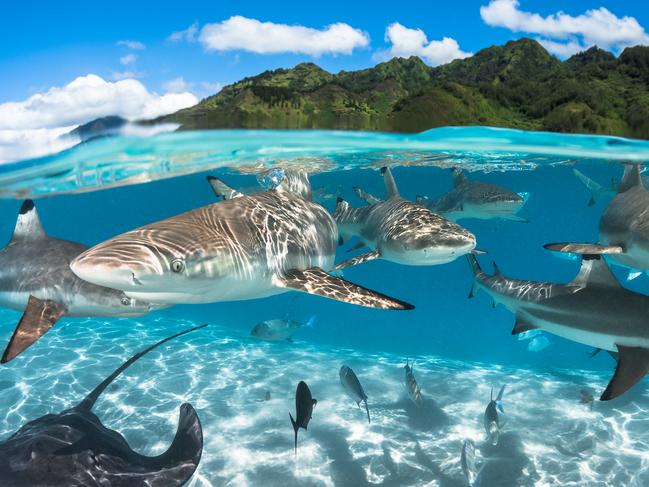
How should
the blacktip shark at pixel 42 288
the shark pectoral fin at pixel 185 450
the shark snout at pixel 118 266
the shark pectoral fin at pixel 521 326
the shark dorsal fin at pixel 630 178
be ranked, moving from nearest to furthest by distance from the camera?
the shark snout at pixel 118 266 < the shark pectoral fin at pixel 185 450 < the blacktip shark at pixel 42 288 < the shark pectoral fin at pixel 521 326 < the shark dorsal fin at pixel 630 178

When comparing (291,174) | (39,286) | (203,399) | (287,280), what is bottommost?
(203,399)

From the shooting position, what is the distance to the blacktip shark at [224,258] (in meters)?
3.12

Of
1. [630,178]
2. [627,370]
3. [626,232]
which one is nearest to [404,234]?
[627,370]

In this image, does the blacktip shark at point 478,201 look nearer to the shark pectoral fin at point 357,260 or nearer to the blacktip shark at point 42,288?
the shark pectoral fin at point 357,260

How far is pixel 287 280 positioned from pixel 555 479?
6.65m

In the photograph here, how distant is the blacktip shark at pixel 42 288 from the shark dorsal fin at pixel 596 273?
5.45 m

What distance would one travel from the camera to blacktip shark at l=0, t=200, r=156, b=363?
530 cm

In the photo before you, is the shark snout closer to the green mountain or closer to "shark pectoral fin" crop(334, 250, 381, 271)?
"shark pectoral fin" crop(334, 250, 381, 271)

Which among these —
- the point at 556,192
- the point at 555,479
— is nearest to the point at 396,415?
the point at 555,479

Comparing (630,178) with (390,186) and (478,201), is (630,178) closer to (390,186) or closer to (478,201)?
(478,201)

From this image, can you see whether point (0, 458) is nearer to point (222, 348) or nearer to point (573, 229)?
point (222, 348)

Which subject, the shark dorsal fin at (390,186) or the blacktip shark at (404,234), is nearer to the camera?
the blacktip shark at (404,234)

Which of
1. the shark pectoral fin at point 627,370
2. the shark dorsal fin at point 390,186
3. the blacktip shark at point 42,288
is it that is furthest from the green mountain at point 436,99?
the shark pectoral fin at point 627,370

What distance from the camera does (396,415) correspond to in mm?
10484
